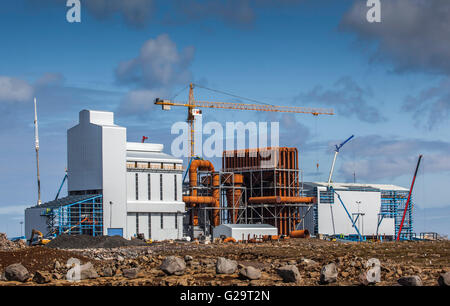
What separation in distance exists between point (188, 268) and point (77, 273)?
6.22 meters

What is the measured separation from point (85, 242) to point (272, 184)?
172 feet

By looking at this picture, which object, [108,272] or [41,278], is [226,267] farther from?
[41,278]

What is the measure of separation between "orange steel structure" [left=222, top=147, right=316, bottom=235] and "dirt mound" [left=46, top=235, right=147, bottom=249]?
43295 millimetres

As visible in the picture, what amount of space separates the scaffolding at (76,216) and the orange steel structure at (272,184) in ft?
111

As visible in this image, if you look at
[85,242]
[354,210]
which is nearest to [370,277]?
[85,242]

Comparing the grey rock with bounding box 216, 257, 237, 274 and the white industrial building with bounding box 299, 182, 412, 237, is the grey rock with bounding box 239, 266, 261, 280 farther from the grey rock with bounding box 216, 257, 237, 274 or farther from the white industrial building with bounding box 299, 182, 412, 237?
the white industrial building with bounding box 299, 182, 412, 237

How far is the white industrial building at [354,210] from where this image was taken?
125m

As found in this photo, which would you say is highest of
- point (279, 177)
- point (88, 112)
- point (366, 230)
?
point (88, 112)

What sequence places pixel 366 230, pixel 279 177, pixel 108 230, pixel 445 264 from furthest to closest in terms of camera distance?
pixel 366 230
pixel 279 177
pixel 108 230
pixel 445 264

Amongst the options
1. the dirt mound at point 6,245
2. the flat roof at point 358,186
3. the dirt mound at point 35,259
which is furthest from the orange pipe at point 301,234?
the dirt mound at point 35,259

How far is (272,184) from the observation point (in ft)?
406

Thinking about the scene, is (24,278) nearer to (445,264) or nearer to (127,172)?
(445,264)

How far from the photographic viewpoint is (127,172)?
102 meters

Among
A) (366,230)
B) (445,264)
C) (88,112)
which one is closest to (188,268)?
(445,264)
